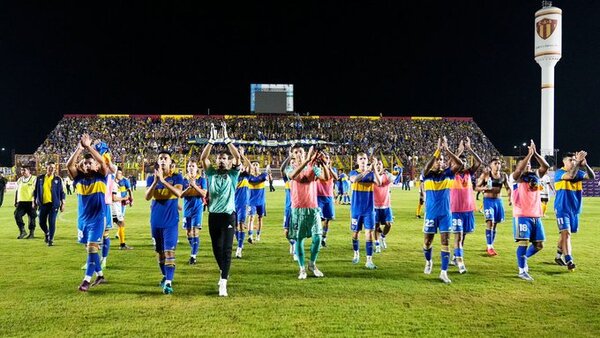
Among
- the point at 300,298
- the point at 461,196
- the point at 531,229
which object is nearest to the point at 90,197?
the point at 300,298

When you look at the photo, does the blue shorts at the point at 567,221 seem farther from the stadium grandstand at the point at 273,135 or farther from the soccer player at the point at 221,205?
the stadium grandstand at the point at 273,135

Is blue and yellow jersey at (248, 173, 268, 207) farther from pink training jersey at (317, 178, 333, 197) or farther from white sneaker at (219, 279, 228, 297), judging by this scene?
white sneaker at (219, 279, 228, 297)

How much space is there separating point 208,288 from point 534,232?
19.5 feet

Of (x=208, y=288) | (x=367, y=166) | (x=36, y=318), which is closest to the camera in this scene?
(x=36, y=318)

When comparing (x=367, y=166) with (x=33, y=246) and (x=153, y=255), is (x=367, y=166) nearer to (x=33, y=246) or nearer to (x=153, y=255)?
(x=153, y=255)

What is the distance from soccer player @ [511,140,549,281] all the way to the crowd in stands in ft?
156

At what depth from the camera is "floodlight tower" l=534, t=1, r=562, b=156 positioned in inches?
2056

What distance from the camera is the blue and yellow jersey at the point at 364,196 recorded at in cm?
958

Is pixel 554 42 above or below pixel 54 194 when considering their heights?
above

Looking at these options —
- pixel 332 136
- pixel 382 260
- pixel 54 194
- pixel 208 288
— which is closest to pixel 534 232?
pixel 382 260

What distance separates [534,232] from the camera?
846 centimetres

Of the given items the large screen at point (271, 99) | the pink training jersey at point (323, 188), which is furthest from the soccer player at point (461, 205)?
the large screen at point (271, 99)

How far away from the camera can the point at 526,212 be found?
27.8ft

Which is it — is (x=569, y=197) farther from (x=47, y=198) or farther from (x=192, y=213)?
(x=47, y=198)
